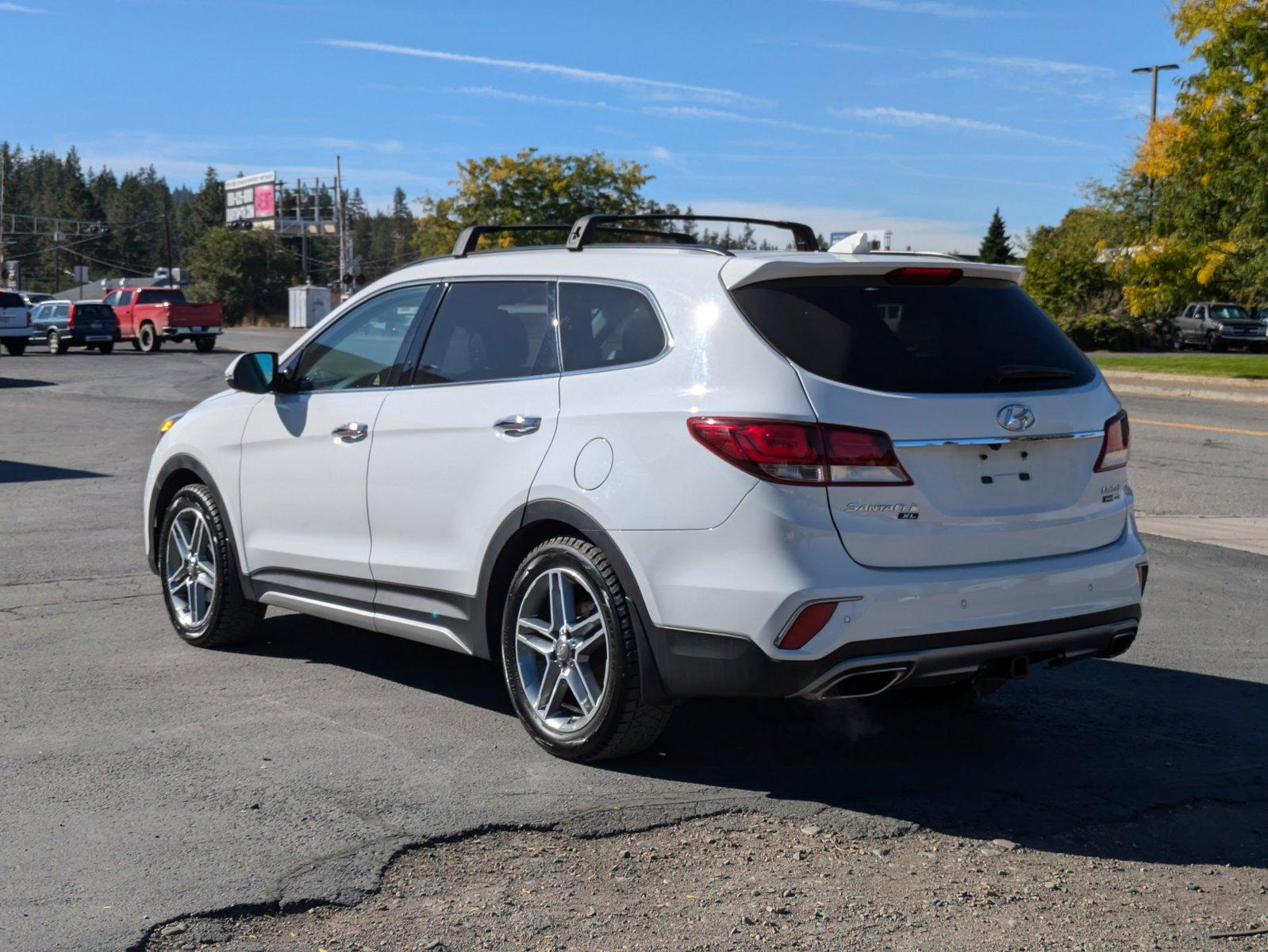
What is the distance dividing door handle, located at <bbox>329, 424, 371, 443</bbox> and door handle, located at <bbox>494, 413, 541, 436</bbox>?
2.81 feet

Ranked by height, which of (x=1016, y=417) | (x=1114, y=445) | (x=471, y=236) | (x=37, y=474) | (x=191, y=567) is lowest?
(x=37, y=474)

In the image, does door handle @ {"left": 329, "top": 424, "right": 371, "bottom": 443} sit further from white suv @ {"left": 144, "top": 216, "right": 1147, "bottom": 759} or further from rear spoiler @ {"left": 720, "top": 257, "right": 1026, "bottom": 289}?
rear spoiler @ {"left": 720, "top": 257, "right": 1026, "bottom": 289}

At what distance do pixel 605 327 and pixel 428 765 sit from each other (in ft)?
5.41

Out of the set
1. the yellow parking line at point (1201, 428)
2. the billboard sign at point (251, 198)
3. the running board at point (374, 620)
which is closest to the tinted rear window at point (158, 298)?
the yellow parking line at point (1201, 428)

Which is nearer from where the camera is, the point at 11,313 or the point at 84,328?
the point at 11,313

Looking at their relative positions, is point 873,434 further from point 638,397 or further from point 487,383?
point 487,383

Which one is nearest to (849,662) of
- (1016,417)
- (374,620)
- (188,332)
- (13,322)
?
(1016,417)

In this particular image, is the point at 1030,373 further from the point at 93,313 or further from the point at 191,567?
the point at 93,313

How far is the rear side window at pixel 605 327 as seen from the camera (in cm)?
490

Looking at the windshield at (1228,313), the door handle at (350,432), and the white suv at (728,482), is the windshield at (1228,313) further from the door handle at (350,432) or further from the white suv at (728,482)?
the door handle at (350,432)

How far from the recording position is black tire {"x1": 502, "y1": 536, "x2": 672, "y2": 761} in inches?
185

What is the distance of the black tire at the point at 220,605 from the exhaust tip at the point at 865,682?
3197 mm

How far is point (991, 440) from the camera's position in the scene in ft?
15.1

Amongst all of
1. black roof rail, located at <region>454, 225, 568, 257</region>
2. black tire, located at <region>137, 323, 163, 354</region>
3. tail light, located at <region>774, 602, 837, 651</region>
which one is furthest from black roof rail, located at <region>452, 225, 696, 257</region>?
black tire, located at <region>137, 323, 163, 354</region>
